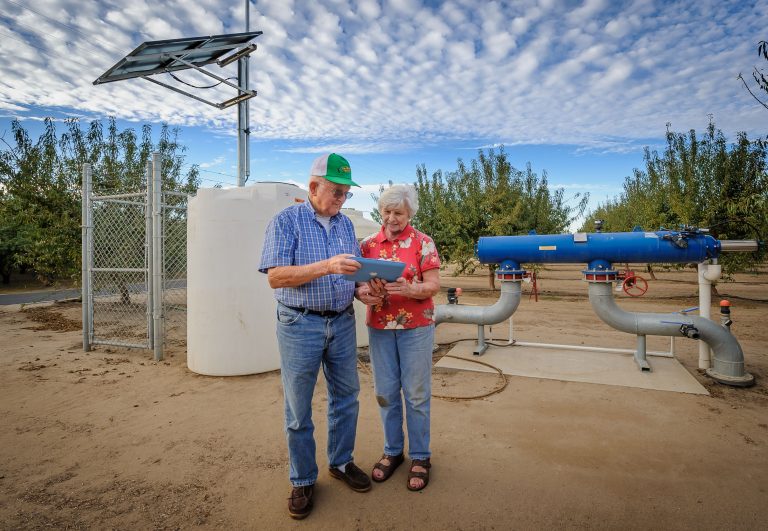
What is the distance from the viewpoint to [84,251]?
5.99 meters

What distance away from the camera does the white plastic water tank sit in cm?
490

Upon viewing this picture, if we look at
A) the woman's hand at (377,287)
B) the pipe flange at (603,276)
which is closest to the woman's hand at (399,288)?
the woman's hand at (377,287)

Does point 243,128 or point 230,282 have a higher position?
point 243,128

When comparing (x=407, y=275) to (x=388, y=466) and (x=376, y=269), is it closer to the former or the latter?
(x=376, y=269)

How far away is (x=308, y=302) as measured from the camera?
2273 mm

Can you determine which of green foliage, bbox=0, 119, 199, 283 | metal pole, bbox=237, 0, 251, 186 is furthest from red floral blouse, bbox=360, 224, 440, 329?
green foliage, bbox=0, 119, 199, 283

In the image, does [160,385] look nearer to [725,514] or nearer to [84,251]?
[84,251]

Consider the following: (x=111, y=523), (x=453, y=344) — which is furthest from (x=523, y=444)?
(x=453, y=344)

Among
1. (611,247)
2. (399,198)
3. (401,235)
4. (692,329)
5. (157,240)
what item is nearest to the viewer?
(399,198)

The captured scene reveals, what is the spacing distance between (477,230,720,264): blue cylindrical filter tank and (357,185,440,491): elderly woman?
3.31 metres

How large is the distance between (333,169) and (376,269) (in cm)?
69

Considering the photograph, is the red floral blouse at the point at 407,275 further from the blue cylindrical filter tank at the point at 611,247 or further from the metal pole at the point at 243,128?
the metal pole at the point at 243,128

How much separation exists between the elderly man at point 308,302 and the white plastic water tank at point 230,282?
2.67 meters

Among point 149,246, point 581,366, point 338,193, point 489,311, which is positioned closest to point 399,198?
point 338,193
